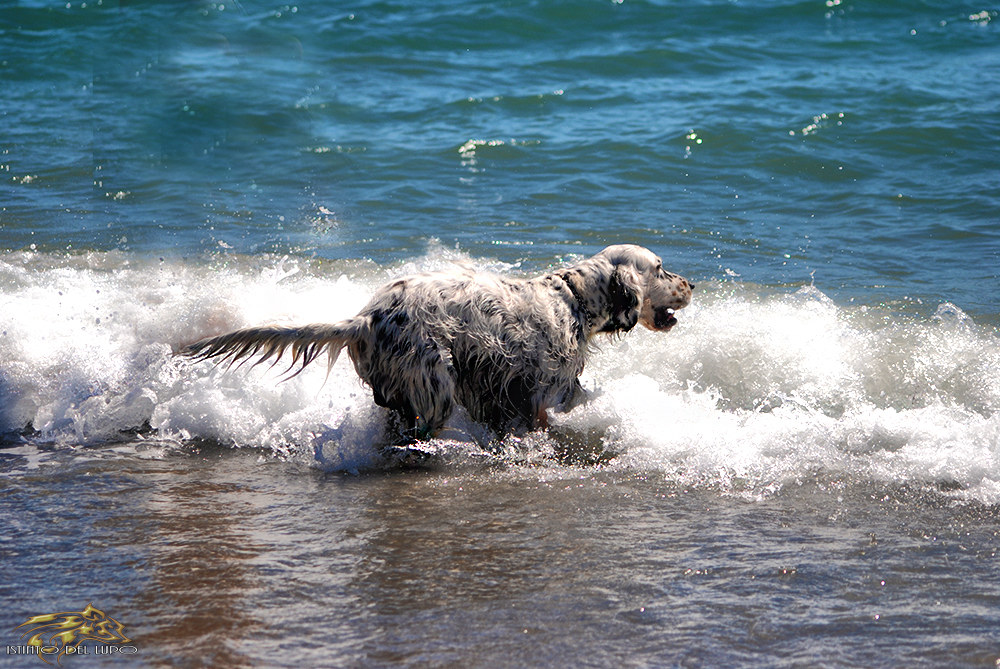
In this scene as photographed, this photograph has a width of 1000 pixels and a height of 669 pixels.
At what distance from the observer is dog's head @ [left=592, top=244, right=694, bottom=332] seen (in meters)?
5.90

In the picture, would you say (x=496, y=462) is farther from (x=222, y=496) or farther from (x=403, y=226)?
(x=403, y=226)

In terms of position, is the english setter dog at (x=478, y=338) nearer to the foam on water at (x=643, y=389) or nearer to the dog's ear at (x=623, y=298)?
the dog's ear at (x=623, y=298)

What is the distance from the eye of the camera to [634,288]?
5.91 metres

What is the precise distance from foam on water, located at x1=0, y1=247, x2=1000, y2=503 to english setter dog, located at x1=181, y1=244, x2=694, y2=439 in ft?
0.62

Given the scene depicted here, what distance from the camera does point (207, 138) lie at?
43.1 ft

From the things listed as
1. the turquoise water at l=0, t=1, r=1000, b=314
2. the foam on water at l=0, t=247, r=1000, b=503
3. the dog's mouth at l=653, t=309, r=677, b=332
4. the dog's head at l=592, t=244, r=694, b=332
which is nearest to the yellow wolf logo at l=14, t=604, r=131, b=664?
the foam on water at l=0, t=247, r=1000, b=503

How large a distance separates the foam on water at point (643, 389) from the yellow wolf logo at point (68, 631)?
192cm

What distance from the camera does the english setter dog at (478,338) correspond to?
207 inches

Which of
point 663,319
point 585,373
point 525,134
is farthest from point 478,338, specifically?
point 525,134

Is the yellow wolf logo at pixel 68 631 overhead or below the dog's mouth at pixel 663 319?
below

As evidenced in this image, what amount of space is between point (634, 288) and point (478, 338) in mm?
1048

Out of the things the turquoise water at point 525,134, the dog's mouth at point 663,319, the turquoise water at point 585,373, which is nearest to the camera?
the turquoise water at point 585,373

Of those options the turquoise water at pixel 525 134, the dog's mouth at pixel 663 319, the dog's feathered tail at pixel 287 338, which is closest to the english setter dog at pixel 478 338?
the dog's feathered tail at pixel 287 338

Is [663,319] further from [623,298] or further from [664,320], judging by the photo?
[623,298]
